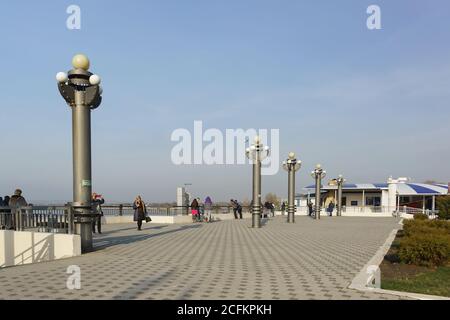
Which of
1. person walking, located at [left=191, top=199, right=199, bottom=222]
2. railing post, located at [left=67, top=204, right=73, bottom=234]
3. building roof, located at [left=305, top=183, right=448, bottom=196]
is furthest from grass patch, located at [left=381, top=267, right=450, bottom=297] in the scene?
building roof, located at [left=305, top=183, right=448, bottom=196]

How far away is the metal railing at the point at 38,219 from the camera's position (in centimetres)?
1023

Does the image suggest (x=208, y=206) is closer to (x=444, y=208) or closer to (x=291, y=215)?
(x=291, y=215)

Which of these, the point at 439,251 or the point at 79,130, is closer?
the point at 439,251

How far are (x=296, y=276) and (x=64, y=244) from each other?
578 centimetres

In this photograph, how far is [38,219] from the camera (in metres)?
10.9

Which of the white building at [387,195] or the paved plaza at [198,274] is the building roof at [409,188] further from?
the paved plaza at [198,274]

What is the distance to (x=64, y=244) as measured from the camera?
31.3ft

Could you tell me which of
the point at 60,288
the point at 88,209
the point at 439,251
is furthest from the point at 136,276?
the point at 439,251

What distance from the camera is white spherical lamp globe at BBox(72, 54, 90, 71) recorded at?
33.3 feet

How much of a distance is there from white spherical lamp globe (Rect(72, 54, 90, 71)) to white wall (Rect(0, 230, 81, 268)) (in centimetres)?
436

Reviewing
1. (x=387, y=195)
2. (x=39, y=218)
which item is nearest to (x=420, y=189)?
(x=387, y=195)

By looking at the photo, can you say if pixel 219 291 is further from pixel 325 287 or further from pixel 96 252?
pixel 96 252
